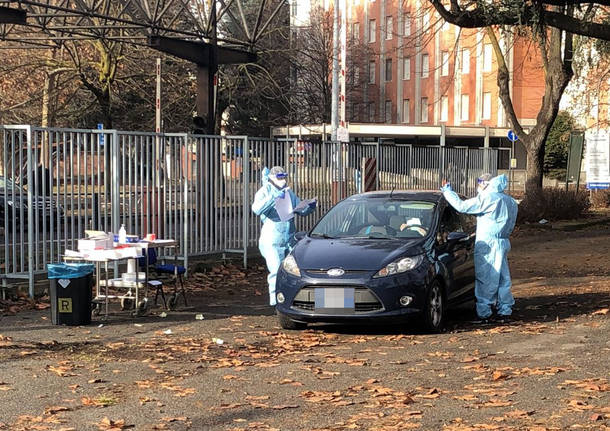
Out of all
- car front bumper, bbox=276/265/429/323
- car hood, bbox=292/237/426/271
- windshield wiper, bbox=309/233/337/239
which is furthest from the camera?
windshield wiper, bbox=309/233/337/239

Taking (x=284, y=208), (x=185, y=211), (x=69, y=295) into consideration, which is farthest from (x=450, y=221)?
(x=185, y=211)

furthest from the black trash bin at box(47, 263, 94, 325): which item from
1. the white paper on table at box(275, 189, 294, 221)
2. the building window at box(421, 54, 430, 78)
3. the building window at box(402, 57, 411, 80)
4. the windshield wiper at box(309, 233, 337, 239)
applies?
the building window at box(402, 57, 411, 80)

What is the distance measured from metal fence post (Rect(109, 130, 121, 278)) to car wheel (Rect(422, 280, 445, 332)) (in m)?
5.44

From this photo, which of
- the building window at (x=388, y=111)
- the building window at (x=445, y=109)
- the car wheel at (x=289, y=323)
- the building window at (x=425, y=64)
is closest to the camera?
the car wheel at (x=289, y=323)

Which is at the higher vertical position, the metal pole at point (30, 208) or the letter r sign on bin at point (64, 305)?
the metal pole at point (30, 208)

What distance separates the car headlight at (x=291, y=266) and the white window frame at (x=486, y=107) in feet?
188

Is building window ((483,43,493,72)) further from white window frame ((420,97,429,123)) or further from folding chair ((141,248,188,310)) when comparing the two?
folding chair ((141,248,188,310))

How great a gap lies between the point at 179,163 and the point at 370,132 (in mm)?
44248

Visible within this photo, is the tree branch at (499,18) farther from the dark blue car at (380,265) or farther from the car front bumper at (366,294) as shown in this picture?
the car front bumper at (366,294)

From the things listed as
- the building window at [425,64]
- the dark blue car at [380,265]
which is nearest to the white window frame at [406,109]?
the building window at [425,64]

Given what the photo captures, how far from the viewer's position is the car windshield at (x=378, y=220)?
1162 centimetres

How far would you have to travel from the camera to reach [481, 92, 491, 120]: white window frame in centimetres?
6694

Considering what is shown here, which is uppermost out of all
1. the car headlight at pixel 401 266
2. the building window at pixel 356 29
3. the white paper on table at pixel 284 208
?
the building window at pixel 356 29

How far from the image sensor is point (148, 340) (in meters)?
10.5
